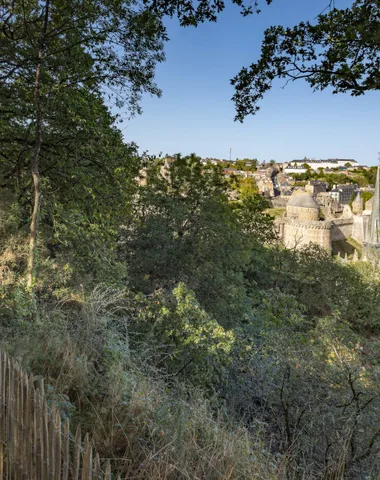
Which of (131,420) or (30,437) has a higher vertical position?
(30,437)

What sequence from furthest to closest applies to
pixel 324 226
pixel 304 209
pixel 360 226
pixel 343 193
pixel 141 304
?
pixel 343 193
pixel 360 226
pixel 304 209
pixel 324 226
pixel 141 304

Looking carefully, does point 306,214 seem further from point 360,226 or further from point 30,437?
point 30,437

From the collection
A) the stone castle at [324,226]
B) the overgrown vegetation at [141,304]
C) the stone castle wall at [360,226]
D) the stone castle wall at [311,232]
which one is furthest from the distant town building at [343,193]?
the overgrown vegetation at [141,304]

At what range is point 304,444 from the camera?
4117mm

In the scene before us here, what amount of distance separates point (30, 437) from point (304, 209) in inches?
1795

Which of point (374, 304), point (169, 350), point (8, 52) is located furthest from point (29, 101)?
point (374, 304)

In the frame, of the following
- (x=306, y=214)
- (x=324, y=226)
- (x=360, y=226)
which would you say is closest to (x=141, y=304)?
(x=324, y=226)

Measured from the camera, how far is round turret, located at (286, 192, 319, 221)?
44.4 metres

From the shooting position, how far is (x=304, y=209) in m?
44.6

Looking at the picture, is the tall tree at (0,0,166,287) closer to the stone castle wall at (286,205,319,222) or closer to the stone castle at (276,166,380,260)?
the stone castle at (276,166,380,260)

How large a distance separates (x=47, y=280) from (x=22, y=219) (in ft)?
6.92

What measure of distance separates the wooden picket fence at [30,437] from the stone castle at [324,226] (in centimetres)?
3434

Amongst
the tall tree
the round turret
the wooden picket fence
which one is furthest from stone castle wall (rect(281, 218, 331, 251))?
the wooden picket fence

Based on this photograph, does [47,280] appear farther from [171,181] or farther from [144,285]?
[171,181]
